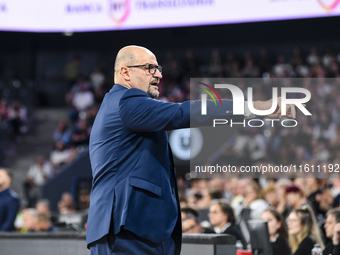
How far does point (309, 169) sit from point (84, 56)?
13134mm

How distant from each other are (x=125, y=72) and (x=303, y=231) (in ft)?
8.71

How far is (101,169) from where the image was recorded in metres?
2.44

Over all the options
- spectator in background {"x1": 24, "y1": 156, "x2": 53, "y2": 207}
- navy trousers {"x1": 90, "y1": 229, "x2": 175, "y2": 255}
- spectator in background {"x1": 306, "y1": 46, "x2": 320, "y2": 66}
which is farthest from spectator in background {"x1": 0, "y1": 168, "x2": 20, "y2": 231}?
spectator in background {"x1": 306, "y1": 46, "x2": 320, "y2": 66}

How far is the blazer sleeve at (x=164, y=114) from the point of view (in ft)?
7.62

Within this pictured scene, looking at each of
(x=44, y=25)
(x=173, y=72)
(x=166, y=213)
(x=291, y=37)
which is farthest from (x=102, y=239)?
(x=291, y=37)

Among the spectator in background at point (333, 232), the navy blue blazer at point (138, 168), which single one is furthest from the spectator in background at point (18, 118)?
the navy blue blazer at point (138, 168)

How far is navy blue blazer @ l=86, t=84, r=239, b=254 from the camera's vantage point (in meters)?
2.32

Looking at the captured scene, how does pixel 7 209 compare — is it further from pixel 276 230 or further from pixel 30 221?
pixel 276 230

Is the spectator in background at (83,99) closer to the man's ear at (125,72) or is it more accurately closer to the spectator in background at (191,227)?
the spectator in background at (191,227)

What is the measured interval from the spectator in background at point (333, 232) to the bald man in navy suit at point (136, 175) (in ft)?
7.32

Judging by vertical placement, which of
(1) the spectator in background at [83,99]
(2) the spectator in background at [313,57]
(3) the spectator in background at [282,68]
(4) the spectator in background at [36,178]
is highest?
(2) the spectator in background at [313,57]

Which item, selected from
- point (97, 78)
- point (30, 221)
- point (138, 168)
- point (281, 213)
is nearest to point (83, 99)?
point (97, 78)

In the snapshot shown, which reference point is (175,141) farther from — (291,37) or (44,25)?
(291,37)

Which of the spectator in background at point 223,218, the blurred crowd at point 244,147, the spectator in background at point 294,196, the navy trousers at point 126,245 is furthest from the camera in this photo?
the spectator in background at point 294,196
